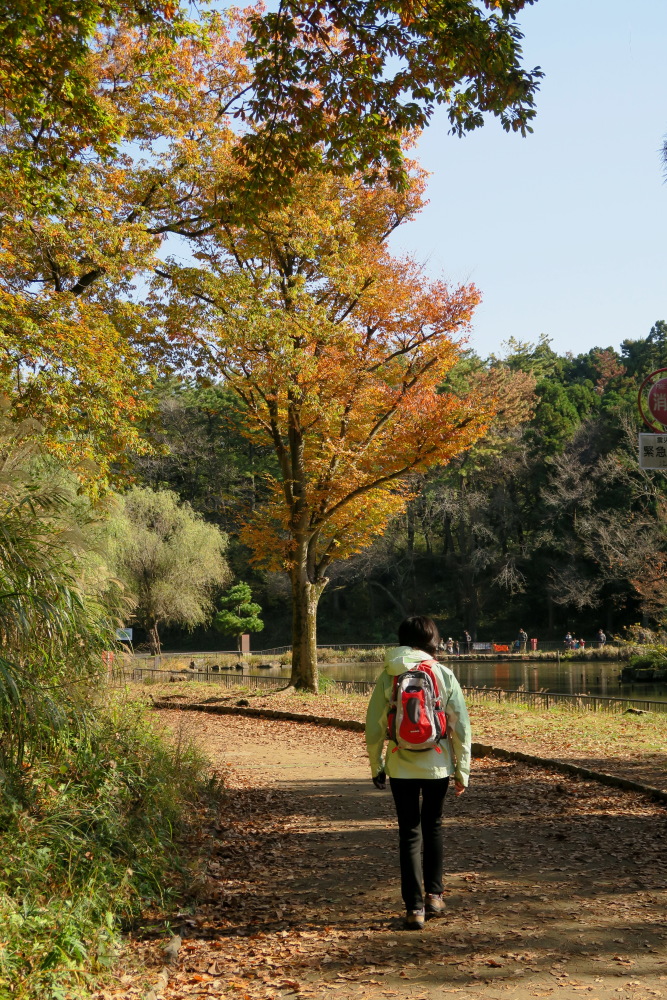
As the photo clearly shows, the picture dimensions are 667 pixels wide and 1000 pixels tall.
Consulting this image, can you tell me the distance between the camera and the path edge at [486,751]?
769cm

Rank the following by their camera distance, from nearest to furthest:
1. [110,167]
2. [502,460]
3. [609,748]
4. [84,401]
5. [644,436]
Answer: [644,436]
[609,748]
[84,401]
[110,167]
[502,460]

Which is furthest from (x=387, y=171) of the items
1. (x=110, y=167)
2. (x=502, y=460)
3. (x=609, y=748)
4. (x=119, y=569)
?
(x=502, y=460)

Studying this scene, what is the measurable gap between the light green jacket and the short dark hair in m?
0.05

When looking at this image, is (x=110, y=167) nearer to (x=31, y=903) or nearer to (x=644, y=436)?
(x=644, y=436)

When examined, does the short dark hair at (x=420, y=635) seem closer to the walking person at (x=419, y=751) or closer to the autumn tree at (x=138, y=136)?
the walking person at (x=419, y=751)

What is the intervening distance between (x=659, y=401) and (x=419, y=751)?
455cm

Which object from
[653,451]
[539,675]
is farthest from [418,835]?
[539,675]

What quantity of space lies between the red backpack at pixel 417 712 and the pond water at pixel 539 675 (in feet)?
61.3

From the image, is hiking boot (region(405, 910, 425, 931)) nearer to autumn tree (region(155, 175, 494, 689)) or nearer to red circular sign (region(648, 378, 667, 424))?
red circular sign (region(648, 378, 667, 424))

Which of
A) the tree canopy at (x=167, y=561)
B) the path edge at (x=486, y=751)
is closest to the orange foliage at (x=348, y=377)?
the path edge at (x=486, y=751)

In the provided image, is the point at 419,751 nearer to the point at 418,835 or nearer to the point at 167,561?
the point at 418,835

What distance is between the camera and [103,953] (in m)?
3.67

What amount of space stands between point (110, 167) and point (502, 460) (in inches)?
1597

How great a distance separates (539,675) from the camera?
1191 inches
